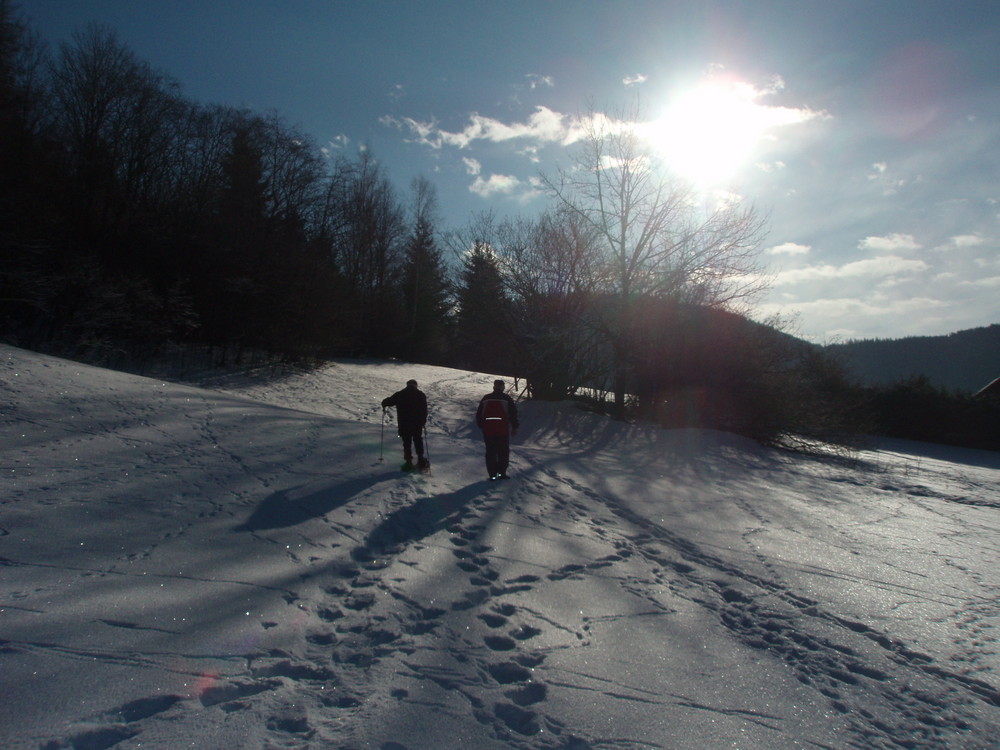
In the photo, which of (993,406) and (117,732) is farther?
(993,406)

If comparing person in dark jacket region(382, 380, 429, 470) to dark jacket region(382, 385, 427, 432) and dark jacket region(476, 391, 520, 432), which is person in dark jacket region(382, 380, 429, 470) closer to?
dark jacket region(382, 385, 427, 432)

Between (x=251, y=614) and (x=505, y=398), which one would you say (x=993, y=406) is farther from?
(x=251, y=614)

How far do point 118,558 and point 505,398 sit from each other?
19.9ft

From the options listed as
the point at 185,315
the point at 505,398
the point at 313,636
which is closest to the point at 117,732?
the point at 313,636

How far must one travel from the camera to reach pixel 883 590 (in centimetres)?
596

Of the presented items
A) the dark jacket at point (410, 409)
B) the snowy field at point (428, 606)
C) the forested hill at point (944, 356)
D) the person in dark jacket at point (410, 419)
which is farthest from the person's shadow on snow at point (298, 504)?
the forested hill at point (944, 356)

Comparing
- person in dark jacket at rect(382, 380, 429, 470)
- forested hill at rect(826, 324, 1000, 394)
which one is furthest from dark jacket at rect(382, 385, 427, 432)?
forested hill at rect(826, 324, 1000, 394)

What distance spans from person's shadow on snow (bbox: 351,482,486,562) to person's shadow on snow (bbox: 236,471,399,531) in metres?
0.76

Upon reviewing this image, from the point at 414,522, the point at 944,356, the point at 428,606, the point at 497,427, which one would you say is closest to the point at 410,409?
the point at 497,427

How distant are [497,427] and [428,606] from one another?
497 centimetres

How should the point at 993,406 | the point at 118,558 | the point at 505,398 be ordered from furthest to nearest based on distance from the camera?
the point at 993,406, the point at 505,398, the point at 118,558

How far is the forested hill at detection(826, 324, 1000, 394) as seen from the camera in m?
40.1

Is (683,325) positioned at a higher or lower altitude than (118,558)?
higher

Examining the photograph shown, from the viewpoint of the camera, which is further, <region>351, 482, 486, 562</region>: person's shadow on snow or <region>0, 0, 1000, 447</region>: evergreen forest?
<region>0, 0, 1000, 447</region>: evergreen forest
